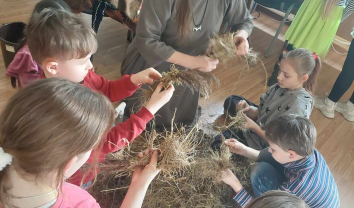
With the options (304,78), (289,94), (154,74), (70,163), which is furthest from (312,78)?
(70,163)

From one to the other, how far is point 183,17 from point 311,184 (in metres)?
1.01

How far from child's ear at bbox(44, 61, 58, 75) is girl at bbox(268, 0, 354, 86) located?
6.64 ft

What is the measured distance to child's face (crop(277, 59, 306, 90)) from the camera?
6.09ft

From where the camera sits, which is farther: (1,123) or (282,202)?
(282,202)

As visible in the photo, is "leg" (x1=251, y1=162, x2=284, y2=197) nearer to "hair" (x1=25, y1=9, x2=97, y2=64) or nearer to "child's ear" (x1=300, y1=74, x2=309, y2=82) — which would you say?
"child's ear" (x1=300, y1=74, x2=309, y2=82)

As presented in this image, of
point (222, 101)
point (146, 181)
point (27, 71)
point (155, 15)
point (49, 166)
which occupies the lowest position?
point (222, 101)

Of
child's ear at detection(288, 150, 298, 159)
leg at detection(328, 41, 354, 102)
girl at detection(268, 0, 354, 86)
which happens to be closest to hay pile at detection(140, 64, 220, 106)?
child's ear at detection(288, 150, 298, 159)

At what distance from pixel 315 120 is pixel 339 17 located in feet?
3.04

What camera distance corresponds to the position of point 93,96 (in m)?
0.81

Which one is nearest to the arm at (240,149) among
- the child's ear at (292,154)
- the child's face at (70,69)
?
the child's ear at (292,154)

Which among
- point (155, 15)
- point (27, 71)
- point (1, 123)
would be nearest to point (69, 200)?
point (1, 123)

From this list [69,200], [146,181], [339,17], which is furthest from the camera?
[339,17]

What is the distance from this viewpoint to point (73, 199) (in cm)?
88

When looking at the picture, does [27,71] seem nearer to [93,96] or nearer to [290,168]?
[93,96]
